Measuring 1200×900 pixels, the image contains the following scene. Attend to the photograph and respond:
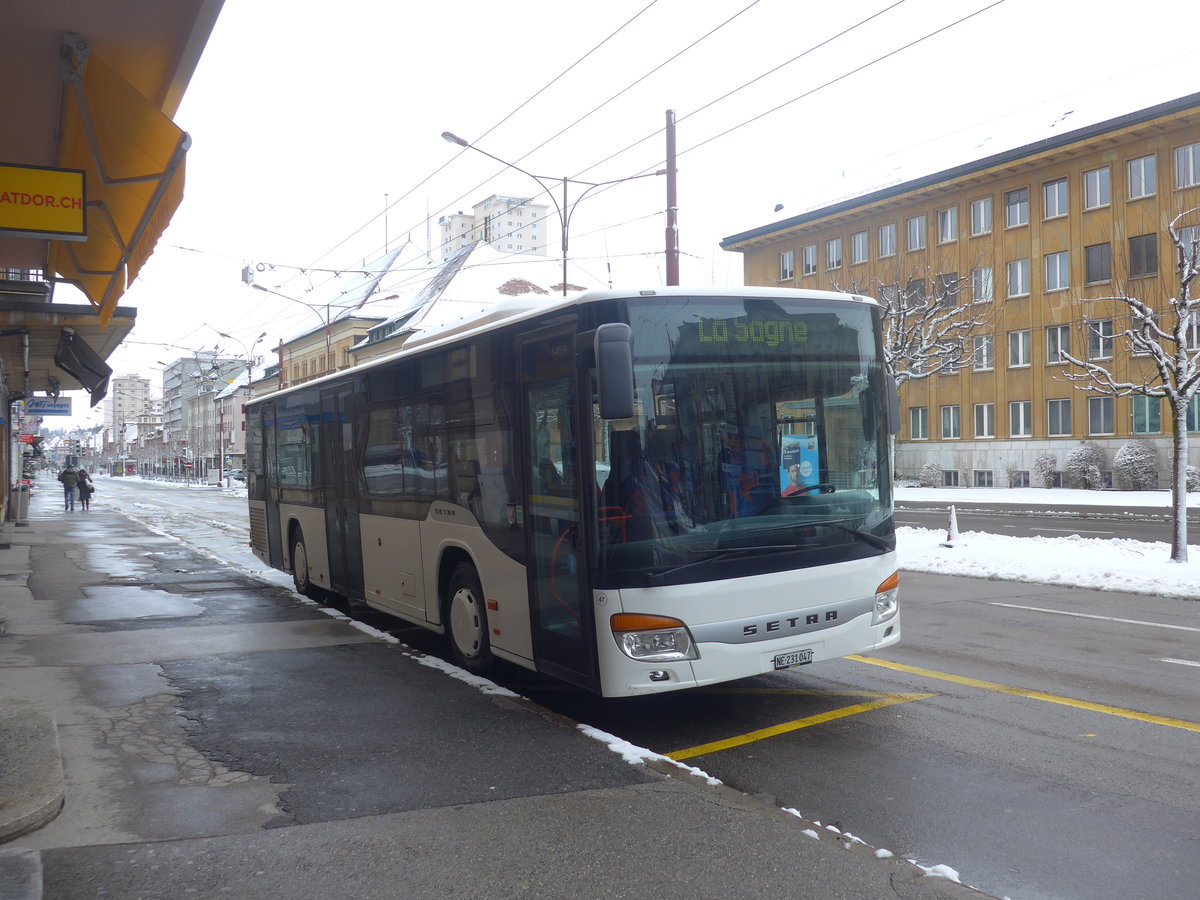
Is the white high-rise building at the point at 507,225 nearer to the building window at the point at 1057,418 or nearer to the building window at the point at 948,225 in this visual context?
the building window at the point at 948,225

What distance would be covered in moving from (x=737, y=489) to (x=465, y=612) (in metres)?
2.84

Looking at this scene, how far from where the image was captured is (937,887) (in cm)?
402

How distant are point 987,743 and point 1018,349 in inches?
1564

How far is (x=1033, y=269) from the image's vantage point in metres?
41.2

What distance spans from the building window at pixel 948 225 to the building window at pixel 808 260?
741 centimetres

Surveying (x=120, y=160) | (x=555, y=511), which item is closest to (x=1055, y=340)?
(x=555, y=511)

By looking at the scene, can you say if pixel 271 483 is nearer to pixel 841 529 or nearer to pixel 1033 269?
pixel 841 529

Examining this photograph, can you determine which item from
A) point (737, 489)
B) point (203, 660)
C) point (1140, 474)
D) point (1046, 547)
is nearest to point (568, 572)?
point (737, 489)

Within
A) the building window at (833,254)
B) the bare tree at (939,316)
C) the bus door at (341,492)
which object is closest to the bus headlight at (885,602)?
the bus door at (341,492)

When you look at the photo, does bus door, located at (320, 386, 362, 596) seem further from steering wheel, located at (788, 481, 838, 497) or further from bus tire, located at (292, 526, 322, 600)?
steering wheel, located at (788, 481, 838, 497)

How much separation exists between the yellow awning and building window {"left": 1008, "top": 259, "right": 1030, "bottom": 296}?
38.3m

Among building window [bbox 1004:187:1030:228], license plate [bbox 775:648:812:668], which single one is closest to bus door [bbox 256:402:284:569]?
license plate [bbox 775:648:812:668]

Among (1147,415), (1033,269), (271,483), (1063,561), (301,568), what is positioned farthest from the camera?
(1033,269)

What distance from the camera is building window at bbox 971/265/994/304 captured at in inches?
1649
